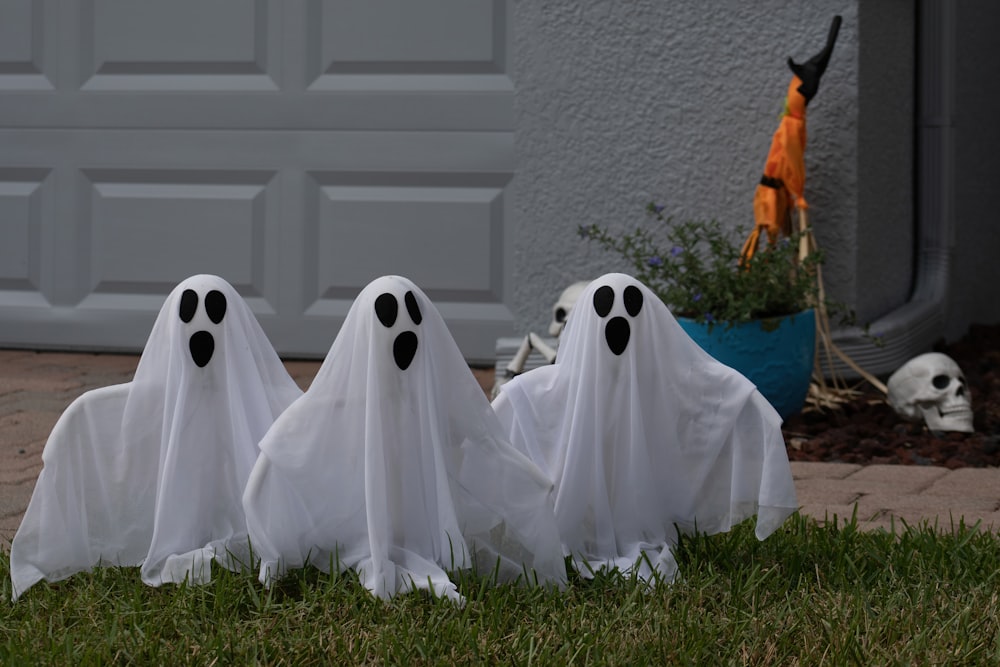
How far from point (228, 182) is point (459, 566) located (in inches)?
128

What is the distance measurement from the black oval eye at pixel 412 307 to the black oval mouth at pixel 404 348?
3cm

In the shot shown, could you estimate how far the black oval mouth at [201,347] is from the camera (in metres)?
2.88

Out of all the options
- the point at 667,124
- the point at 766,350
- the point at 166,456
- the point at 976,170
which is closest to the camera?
the point at 166,456

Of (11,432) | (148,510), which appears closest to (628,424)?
(148,510)

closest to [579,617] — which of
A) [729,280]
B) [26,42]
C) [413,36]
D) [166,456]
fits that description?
[166,456]

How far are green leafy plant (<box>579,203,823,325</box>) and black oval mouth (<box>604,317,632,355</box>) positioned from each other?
1580mm

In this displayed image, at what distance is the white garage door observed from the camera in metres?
5.47

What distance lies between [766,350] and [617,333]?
5.43 feet

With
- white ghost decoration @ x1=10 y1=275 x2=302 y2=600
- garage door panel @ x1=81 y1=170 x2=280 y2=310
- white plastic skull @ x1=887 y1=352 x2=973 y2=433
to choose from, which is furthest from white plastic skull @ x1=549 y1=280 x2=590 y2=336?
white ghost decoration @ x1=10 y1=275 x2=302 y2=600

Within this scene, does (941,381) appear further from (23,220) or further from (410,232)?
(23,220)

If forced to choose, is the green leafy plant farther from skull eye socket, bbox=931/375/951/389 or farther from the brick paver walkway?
the brick paver walkway

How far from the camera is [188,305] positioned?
2.87 metres

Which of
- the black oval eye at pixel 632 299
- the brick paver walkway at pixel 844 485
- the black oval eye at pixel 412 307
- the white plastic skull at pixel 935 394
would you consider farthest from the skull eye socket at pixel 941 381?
the black oval eye at pixel 412 307

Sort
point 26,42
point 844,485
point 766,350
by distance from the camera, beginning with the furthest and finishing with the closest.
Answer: point 26,42, point 766,350, point 844,485
